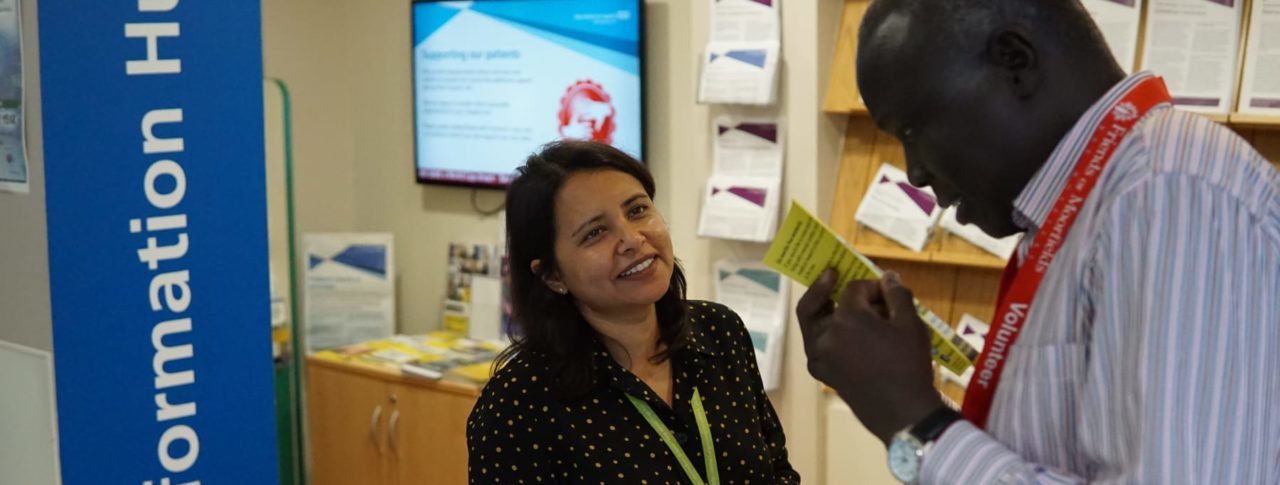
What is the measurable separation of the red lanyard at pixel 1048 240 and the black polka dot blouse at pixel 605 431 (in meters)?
0.99

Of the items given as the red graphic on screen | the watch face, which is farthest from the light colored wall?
the red graphic on screen

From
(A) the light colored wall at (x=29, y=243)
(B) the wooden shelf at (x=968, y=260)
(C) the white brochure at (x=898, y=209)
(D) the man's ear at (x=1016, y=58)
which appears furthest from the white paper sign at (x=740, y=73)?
(D) the man's ear at (x=1016, y=58)

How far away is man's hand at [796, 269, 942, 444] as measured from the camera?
108 cm

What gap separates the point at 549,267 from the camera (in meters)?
2.20

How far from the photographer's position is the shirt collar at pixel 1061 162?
3.35ft

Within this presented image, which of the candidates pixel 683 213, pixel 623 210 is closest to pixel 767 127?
pixel 683 213

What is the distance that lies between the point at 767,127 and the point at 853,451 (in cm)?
98

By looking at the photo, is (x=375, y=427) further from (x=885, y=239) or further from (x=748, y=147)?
(x=885, y=239)

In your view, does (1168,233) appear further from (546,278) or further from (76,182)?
(76,182)

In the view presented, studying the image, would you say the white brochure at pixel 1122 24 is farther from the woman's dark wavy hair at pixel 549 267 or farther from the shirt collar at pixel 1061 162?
the shirt collar at pixel 1061 162

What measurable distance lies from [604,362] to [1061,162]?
119 centimetres

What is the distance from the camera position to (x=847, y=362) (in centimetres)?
112

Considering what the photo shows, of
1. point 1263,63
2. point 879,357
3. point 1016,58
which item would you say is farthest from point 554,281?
point 1263,63

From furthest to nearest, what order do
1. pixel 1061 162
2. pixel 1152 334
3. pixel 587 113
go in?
pixel 587 113 → pixel 1061 162 → pixel 1152 334
